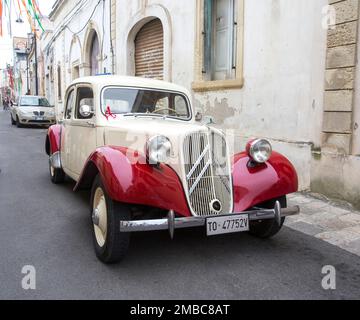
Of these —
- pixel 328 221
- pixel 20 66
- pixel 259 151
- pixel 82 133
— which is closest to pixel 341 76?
pixel 328 221

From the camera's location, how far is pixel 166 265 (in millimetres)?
A: 3391

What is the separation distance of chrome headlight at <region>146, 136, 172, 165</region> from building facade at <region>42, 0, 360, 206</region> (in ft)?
9.88

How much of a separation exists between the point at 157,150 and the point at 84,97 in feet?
7.06

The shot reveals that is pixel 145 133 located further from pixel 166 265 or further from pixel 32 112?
pixel 32 112

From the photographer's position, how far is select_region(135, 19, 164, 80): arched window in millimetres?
10836

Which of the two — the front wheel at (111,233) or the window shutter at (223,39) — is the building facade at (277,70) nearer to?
the window shutter at (223,39)

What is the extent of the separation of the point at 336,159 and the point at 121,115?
2960mm

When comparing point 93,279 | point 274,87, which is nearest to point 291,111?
point 274,87

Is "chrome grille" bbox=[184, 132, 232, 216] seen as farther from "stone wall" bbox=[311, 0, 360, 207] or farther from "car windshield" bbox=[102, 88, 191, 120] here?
"stone wall" bbox=[311, 0, 360, 207]

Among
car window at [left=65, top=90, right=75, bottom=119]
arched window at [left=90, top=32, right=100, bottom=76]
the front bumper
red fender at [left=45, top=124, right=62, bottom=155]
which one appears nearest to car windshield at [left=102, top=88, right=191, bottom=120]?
car window at [left=65, top=90, right=75, bottom=119]

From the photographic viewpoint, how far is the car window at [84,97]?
15.9 ft

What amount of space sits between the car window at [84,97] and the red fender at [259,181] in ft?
6.55

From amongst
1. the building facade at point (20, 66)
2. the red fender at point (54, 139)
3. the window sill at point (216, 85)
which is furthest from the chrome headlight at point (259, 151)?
the building facade at point (20, 66)

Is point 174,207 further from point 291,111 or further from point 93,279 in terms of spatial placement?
point 291,111
